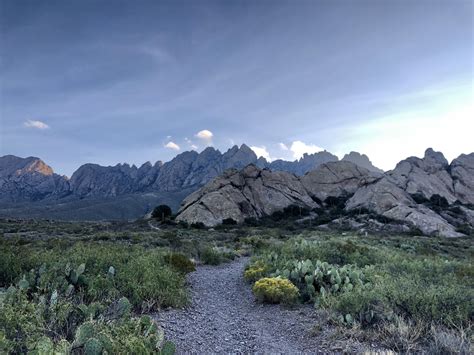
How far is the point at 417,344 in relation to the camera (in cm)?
595

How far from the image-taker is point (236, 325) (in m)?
7.87

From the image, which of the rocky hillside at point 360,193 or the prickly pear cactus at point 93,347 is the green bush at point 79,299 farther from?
the rocky hillside at point 360,193

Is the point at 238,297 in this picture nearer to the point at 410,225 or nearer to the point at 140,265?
→ the point at 140,265

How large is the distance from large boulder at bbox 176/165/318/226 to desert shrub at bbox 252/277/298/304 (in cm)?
4535

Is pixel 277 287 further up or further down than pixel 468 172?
further down

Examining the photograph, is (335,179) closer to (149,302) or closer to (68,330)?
(149,302)

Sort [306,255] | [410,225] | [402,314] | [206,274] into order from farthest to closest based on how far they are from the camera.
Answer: [410,225], [306,255], [206,274], [402,314]

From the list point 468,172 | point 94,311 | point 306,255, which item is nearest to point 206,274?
point 306,255

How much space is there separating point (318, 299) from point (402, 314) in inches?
94.2

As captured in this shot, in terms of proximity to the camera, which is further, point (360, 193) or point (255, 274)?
point (360, 193)

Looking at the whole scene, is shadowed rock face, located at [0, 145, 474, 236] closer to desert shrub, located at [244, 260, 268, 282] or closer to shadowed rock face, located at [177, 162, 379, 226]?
shadowed rock face, located at [177, 162, 379, 226]

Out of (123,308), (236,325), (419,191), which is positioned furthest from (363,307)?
(419,191)

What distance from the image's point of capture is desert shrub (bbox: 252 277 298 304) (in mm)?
9484

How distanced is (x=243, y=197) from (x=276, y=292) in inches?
2241
